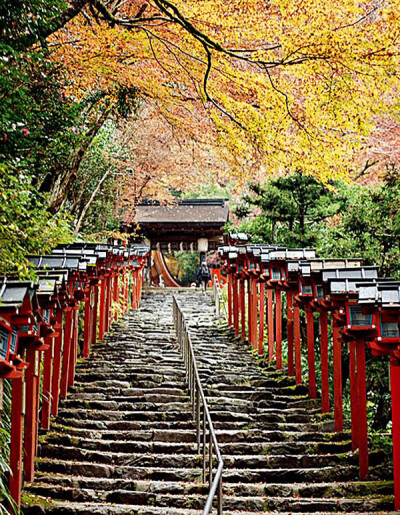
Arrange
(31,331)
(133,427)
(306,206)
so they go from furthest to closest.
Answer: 1. (306,206)
2. (133,427)
3. (31,331)

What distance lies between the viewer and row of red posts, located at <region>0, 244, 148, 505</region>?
6289 mm

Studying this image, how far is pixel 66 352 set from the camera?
12219 millimetres

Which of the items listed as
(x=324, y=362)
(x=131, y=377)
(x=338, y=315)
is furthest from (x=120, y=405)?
(x=338, y=315)

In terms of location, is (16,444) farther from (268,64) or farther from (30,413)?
(268,64)

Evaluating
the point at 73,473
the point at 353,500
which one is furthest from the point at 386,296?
the point at 73,473

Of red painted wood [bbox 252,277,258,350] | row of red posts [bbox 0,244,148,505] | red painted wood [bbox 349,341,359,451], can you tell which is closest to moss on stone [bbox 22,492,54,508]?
row of red posts [bbox 0,244,148,505]

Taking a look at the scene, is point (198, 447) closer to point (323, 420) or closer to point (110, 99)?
point (323, 420)

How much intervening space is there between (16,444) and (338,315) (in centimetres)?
529

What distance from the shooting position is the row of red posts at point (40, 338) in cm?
629

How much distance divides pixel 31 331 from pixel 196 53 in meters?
6.23

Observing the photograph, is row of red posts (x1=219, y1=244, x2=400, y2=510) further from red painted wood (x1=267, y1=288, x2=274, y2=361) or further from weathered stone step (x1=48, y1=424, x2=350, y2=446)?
weathered stone step (x1=48, y1=424, x2=350, y2=446)

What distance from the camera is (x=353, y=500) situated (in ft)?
28.3

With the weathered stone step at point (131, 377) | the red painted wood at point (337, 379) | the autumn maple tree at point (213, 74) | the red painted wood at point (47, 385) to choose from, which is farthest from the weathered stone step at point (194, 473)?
the weathered stone step at point (131, 377)

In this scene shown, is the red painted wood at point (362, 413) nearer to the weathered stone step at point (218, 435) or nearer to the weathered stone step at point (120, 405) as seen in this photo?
the weathered stone step at point (218, 435)
